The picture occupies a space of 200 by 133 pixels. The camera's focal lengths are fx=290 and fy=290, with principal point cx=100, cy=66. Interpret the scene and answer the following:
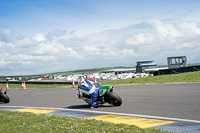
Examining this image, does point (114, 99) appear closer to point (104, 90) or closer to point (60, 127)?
point (104, 90)

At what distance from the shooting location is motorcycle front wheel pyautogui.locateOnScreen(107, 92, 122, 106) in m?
10.5

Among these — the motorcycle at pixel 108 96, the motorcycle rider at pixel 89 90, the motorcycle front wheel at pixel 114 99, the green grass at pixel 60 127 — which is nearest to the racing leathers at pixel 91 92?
the motorcycle rider at pixel 89 90

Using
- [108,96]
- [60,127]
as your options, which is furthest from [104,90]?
[60,127]

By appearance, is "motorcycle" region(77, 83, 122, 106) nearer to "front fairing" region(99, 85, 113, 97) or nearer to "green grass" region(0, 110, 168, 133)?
"front fairing" region(99, 85, 113, 97)

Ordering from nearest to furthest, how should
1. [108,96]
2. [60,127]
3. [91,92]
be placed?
[60,127], [108,96], [91,92]

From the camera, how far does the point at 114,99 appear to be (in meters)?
10.6

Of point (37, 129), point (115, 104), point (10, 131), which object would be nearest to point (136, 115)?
point (115, 104)

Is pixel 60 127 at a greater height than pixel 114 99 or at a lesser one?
lesser

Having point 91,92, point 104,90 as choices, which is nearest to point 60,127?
point 104,90

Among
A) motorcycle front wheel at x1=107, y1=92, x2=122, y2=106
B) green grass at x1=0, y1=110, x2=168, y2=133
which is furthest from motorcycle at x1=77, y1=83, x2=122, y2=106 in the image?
green grass at x1=0, y1=110, x2=168, y2=133

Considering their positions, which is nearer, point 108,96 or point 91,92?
point 108,96

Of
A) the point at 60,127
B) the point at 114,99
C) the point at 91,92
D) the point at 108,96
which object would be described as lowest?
the point at 60,127

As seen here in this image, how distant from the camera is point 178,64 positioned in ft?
150

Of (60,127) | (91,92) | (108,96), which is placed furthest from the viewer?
(91,92)
